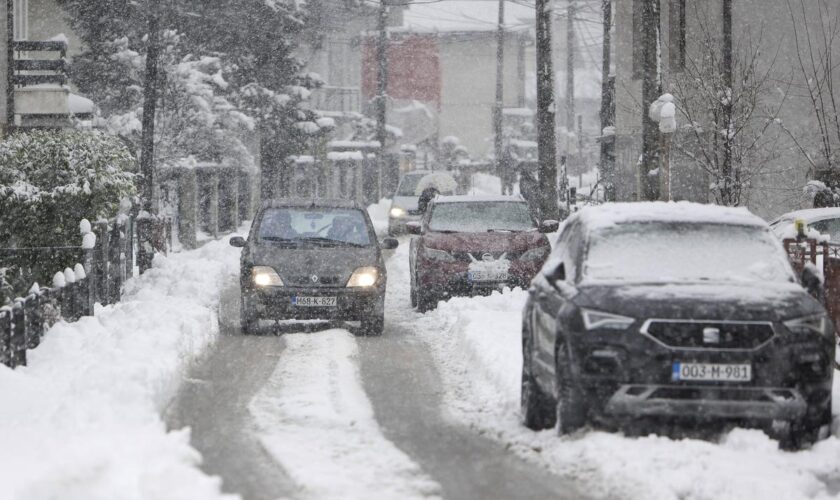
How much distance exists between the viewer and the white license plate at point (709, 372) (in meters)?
8.05

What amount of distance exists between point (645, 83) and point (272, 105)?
22.1m

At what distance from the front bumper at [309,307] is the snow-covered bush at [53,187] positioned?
4740mm

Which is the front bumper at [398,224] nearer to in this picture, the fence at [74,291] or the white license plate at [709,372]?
the fence at [74,291]

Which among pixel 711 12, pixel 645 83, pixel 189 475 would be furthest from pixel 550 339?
pixel 711 12

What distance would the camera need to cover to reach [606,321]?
8.16m

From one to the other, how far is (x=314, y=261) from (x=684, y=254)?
24.0ft

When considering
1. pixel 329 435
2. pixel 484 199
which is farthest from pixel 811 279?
pixel 484 199

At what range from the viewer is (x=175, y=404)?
10508mm

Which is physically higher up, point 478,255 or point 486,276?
point 478,255

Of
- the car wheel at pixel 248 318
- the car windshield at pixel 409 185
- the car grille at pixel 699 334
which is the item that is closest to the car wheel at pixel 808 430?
the car grille at pixel 699 334

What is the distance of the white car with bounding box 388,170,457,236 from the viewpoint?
121ft

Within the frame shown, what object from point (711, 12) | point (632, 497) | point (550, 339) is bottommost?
point (632, 497)

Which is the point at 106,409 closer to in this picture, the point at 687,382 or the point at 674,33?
the point at 687,382

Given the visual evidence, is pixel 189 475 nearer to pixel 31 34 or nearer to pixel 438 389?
pixel 438 389
